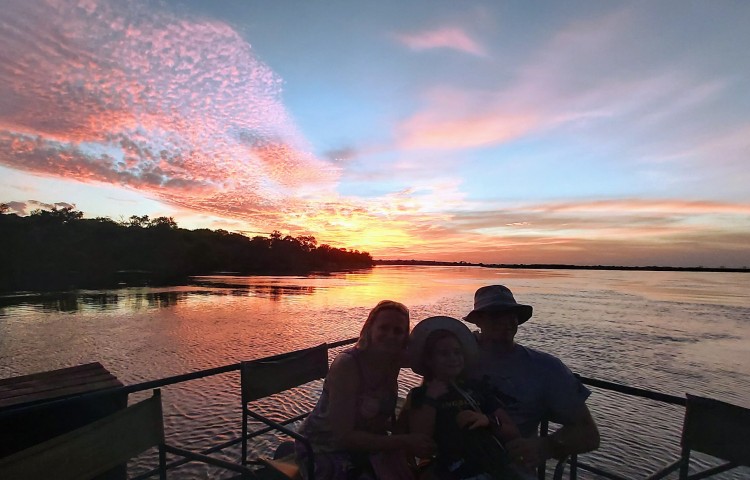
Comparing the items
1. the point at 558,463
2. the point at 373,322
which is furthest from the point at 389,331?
the point at 558,463

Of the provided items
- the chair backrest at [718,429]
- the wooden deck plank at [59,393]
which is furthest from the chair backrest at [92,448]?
the chair backrest at [718,429]

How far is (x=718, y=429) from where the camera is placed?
288 centimetres

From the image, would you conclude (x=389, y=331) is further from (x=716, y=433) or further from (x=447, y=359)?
(x=716, y=433)

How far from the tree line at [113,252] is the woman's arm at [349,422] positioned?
192 feet

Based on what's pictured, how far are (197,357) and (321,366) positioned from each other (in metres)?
14.5

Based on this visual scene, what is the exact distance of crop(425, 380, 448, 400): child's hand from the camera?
A: 2.83 meters

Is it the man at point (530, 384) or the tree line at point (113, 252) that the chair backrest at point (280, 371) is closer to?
the man at point (530, 384)

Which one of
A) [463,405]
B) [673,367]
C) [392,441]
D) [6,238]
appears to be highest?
[6,238]

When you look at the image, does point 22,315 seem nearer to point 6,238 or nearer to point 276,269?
point 6,238

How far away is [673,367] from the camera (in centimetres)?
1777

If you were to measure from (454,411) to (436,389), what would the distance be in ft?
0.61

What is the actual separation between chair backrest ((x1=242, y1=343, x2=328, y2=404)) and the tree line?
5687cm

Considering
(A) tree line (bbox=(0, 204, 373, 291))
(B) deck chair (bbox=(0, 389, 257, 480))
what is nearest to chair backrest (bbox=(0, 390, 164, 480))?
(B) deck chair (bbox=(0, 389, 257, 480))

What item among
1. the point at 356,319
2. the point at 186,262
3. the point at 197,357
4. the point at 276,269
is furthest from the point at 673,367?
the point at 276,269
